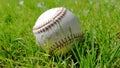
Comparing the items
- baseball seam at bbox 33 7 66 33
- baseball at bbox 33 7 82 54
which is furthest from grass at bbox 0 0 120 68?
baseball seam at bbox 33 7 66 33

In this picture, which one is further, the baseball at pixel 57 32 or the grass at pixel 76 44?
the baseball at pixel 57 32

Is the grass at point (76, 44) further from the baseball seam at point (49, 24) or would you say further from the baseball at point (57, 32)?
the baseball seam at point (49, 24)

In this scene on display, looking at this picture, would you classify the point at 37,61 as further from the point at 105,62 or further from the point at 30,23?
the point at 30,23

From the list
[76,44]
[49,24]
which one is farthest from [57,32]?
[76,44]

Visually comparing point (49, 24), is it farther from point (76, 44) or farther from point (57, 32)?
point (76, 44)

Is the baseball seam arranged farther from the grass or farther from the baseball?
the grass

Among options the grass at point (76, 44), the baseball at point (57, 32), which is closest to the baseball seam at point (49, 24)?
the baseball at point (57, 32)
